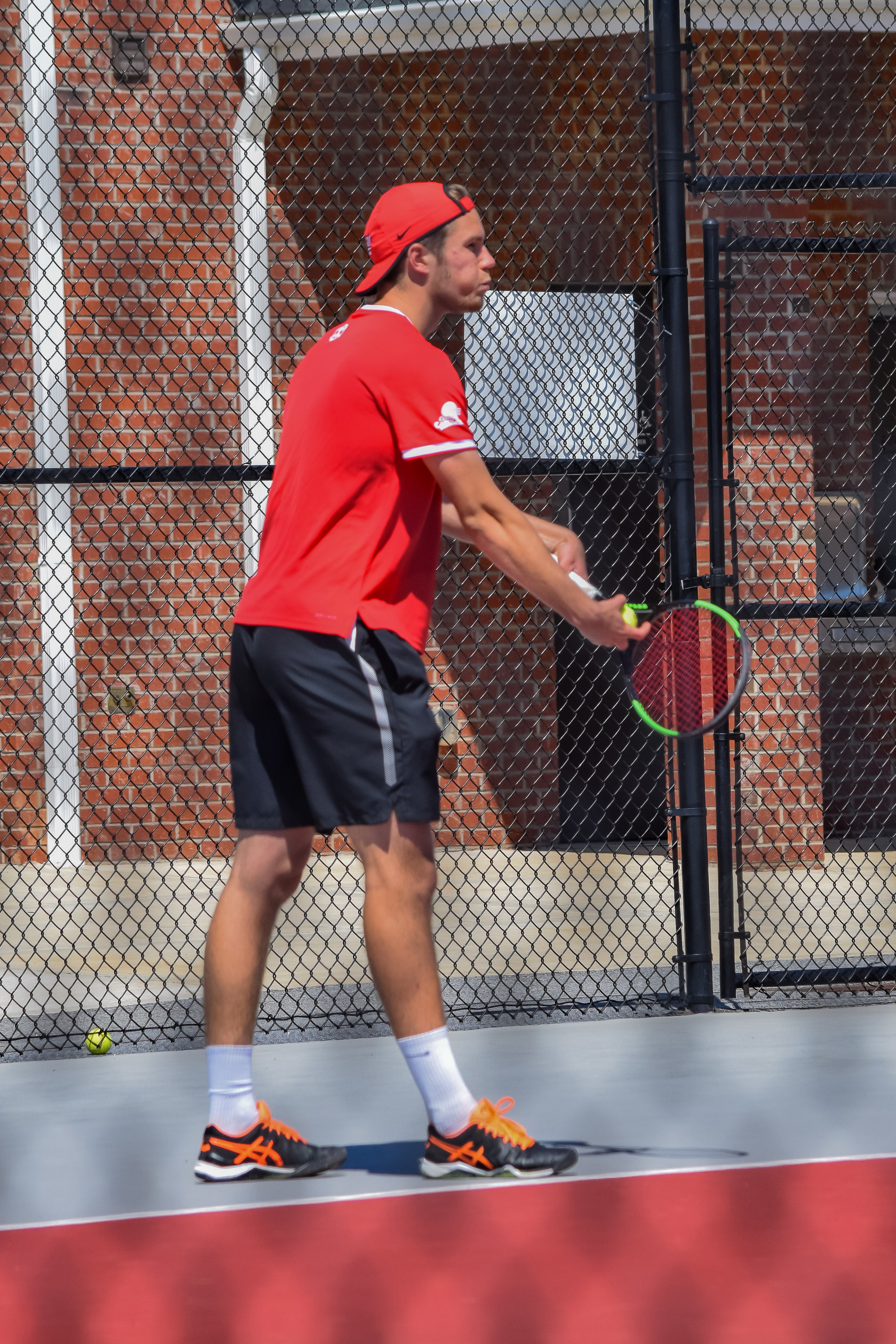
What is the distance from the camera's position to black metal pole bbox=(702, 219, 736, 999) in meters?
4.96

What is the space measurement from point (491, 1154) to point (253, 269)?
19.0 feet

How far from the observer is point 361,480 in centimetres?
342

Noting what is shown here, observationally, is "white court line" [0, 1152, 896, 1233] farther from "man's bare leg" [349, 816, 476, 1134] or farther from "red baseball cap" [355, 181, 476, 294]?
"red baseball cap" [355, 181, 476, 294]

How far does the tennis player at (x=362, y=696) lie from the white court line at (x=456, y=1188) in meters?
0.03

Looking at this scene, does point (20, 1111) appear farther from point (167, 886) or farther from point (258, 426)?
point (258, 426)

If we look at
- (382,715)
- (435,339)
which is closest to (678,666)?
(382,715)

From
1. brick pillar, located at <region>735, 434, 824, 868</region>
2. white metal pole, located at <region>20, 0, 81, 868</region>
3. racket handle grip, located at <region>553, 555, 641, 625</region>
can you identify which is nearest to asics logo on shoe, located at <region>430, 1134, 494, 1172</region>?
racket handle grip, located at <region>553, 555, 641, 625</region>

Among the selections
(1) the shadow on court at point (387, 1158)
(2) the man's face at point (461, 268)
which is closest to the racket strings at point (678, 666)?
(2) the man's face at point (461, 268)

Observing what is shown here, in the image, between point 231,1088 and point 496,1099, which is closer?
point 231,1088

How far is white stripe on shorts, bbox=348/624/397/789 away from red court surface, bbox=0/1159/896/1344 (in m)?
0.87

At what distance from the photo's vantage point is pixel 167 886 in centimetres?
→ 693

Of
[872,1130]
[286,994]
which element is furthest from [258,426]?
[872,1130]

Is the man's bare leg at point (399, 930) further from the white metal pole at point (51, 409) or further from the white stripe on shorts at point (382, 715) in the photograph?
the white metal pole at point (51, 409)

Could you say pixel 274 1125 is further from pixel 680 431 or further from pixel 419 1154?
pixel 680 431
